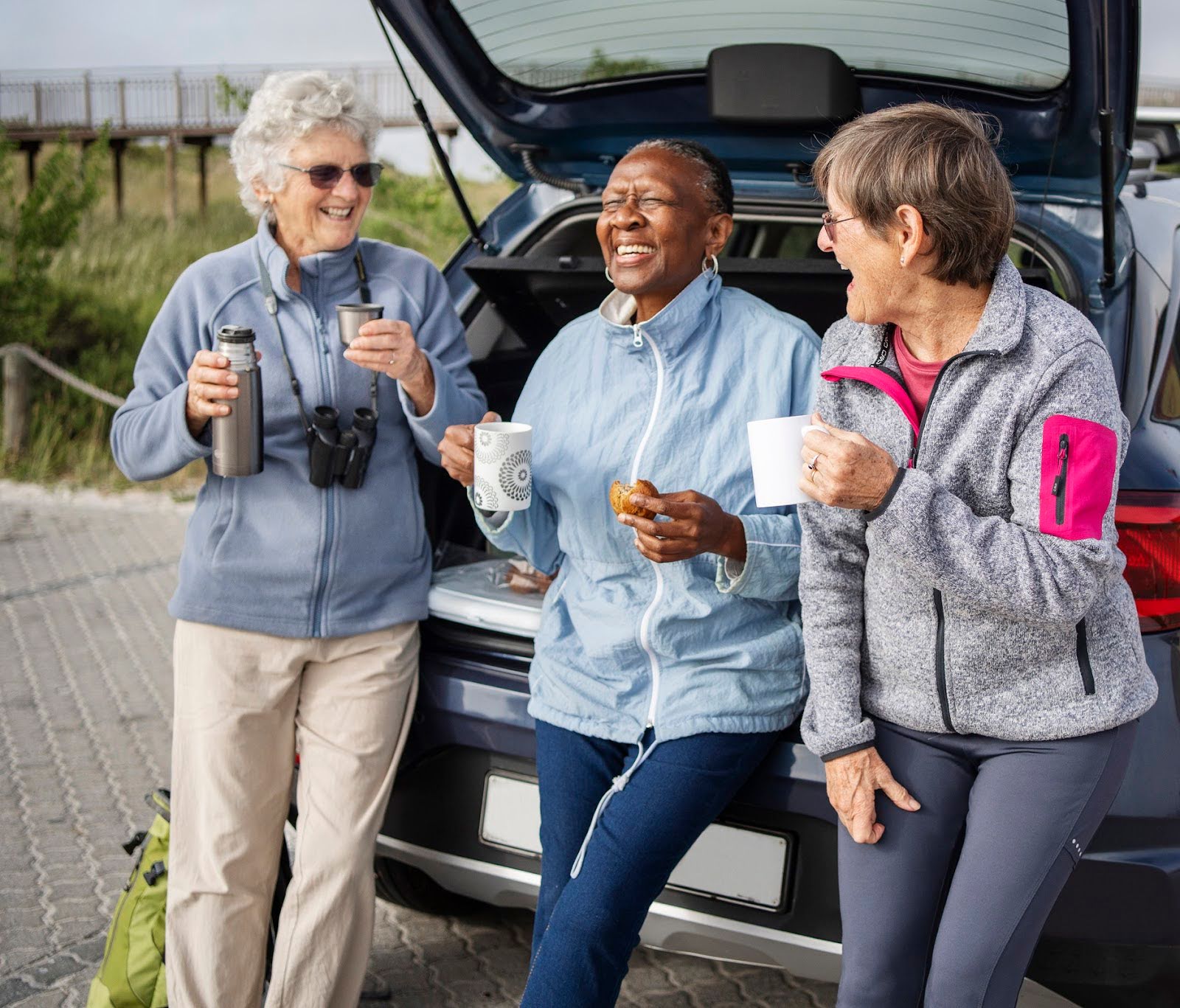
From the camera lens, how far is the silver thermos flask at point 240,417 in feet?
7.06

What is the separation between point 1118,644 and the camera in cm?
174

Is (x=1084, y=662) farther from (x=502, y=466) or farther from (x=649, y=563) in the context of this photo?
(x=502, y=466)

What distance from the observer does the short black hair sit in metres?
2.35

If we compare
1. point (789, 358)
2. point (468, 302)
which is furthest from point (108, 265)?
point (789, 358)

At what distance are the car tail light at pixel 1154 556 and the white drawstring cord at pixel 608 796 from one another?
31.1 inches

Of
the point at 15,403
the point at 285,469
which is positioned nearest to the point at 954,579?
the point at 285,469

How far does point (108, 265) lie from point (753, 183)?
1209 cm

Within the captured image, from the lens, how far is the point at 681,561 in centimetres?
217

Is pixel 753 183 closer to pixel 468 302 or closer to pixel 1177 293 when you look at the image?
pixel 468 302

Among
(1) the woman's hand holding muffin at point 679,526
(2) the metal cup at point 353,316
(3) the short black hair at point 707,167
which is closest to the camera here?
(1) the woman's hand holding muffin at point 679,526

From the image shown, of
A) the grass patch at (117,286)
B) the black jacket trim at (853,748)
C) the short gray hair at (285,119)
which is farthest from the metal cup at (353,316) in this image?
the grass patch at (117,286)

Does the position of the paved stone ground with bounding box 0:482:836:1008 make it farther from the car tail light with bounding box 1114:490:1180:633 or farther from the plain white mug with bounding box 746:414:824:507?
the plain white mug with bounding box 746:414:824:507

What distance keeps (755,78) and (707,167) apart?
0.39 meters

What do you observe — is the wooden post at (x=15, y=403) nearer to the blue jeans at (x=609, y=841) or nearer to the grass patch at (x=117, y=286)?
the grass patch at (x=117, y=286)
